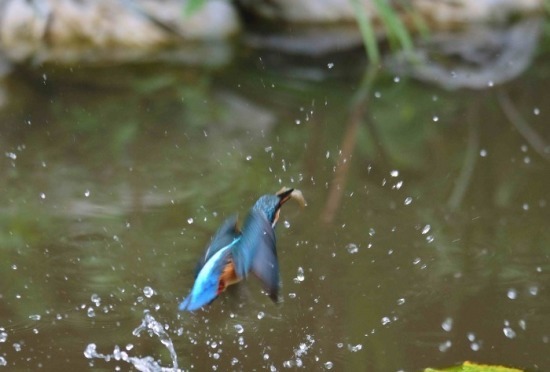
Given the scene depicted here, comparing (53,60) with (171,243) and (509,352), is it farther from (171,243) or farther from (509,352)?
(509,352)

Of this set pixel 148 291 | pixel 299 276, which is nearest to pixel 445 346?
pixel 299 276

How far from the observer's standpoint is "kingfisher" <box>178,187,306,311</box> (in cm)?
178

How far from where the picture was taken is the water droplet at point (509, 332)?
2147 millimetres

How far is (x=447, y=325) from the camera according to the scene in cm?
220

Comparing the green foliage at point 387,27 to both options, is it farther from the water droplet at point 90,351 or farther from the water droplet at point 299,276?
the water droplet at point 90,351

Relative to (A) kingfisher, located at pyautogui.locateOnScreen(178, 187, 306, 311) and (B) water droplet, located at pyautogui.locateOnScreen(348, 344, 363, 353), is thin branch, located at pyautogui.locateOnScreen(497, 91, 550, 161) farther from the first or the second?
(A) kingfisher, located at pyautogui.locateOnScreen(178, 187, 306, 311)

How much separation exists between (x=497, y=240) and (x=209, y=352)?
38.6 inches

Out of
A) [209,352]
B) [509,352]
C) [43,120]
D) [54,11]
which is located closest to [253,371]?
[209,352]

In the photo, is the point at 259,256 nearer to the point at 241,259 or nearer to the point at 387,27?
the point at 241,259

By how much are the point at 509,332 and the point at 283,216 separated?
2.71 feet

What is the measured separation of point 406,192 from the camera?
2992 millimetres

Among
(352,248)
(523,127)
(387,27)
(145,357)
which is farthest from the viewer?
(387,27)

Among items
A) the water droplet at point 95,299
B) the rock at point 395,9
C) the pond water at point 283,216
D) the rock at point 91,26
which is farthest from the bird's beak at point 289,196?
the rock at point 395,9

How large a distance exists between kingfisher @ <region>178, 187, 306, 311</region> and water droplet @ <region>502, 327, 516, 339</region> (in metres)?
0.62
